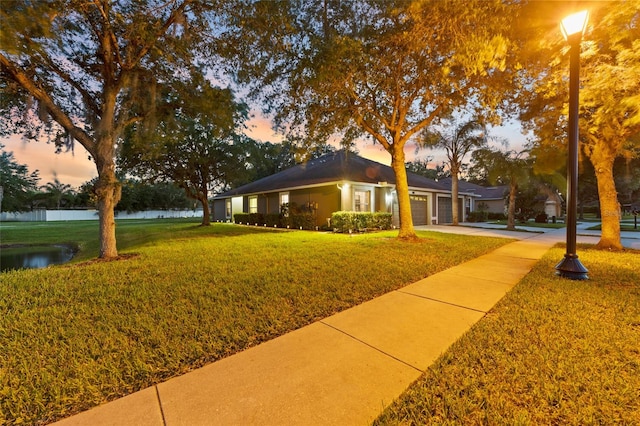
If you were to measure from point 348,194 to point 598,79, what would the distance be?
9.91 m

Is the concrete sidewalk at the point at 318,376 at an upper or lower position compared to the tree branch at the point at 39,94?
lower

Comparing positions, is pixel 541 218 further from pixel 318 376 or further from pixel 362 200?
pixel 318 376

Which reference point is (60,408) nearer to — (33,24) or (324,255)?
(324,255)

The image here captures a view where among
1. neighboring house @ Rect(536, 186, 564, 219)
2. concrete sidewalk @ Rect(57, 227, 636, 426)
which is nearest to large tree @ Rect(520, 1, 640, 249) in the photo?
concrete sidewalk @ Rect(57, 227, 636, 426)

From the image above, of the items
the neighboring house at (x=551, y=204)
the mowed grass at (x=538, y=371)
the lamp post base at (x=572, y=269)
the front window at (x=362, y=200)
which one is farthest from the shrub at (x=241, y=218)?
the neighboring house at (x=551, y=204)

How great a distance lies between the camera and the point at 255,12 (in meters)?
6.29

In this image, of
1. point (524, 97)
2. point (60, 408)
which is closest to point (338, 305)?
point (60, 408)

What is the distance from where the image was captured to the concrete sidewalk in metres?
1.75

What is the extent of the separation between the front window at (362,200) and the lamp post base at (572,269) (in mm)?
10307

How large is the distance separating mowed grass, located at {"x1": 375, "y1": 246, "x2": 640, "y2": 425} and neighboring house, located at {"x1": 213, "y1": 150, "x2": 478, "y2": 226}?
421 inches

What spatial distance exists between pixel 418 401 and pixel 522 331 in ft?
5.80

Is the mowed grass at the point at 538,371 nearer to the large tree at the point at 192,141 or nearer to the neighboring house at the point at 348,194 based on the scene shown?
the large tree at the point at 192,141

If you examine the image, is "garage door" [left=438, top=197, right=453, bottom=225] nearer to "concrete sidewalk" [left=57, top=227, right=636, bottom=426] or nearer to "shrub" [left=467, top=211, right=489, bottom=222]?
"shrub" [left=467, top=211, right=489, bottom=222]

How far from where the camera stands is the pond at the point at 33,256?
819 cm
